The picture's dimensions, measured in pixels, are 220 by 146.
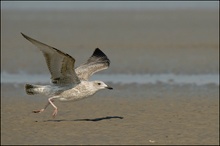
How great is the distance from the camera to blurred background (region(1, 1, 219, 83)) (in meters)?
18.9

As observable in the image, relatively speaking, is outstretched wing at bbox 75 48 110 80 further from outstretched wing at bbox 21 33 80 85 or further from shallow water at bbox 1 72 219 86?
shallow water at bbox 1 72 219 86

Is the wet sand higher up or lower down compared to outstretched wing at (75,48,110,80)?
lower down

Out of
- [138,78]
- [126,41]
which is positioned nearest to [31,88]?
[138,78]

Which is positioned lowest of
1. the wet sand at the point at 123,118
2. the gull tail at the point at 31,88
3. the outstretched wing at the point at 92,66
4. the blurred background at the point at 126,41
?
the wet sand at the point at 123,118

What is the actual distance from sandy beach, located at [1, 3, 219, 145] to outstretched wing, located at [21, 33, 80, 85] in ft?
2.16

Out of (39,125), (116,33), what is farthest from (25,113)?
(116,33)

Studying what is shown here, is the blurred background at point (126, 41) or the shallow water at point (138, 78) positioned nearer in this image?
the shallow water at point (138, 78)

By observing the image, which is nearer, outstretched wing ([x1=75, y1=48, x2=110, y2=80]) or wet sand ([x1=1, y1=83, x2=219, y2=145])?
wet sand ([x1=1, y1=83, x2=219, y2=145])

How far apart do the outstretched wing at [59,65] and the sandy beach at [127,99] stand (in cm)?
66

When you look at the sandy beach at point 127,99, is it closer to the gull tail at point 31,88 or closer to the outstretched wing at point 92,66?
the gull tail at point 31,88

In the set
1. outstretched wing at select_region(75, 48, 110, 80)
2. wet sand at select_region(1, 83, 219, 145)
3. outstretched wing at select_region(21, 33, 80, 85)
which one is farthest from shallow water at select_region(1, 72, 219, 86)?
outstretched wing at select_region(21, 33, 80, 85)

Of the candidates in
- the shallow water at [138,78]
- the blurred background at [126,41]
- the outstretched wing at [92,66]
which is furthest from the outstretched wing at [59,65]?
the blurred background at [126,41]

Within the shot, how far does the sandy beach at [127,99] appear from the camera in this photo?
10305 mm

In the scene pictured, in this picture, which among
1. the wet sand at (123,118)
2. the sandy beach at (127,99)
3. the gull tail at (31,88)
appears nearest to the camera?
the wet sand at (123,118)
